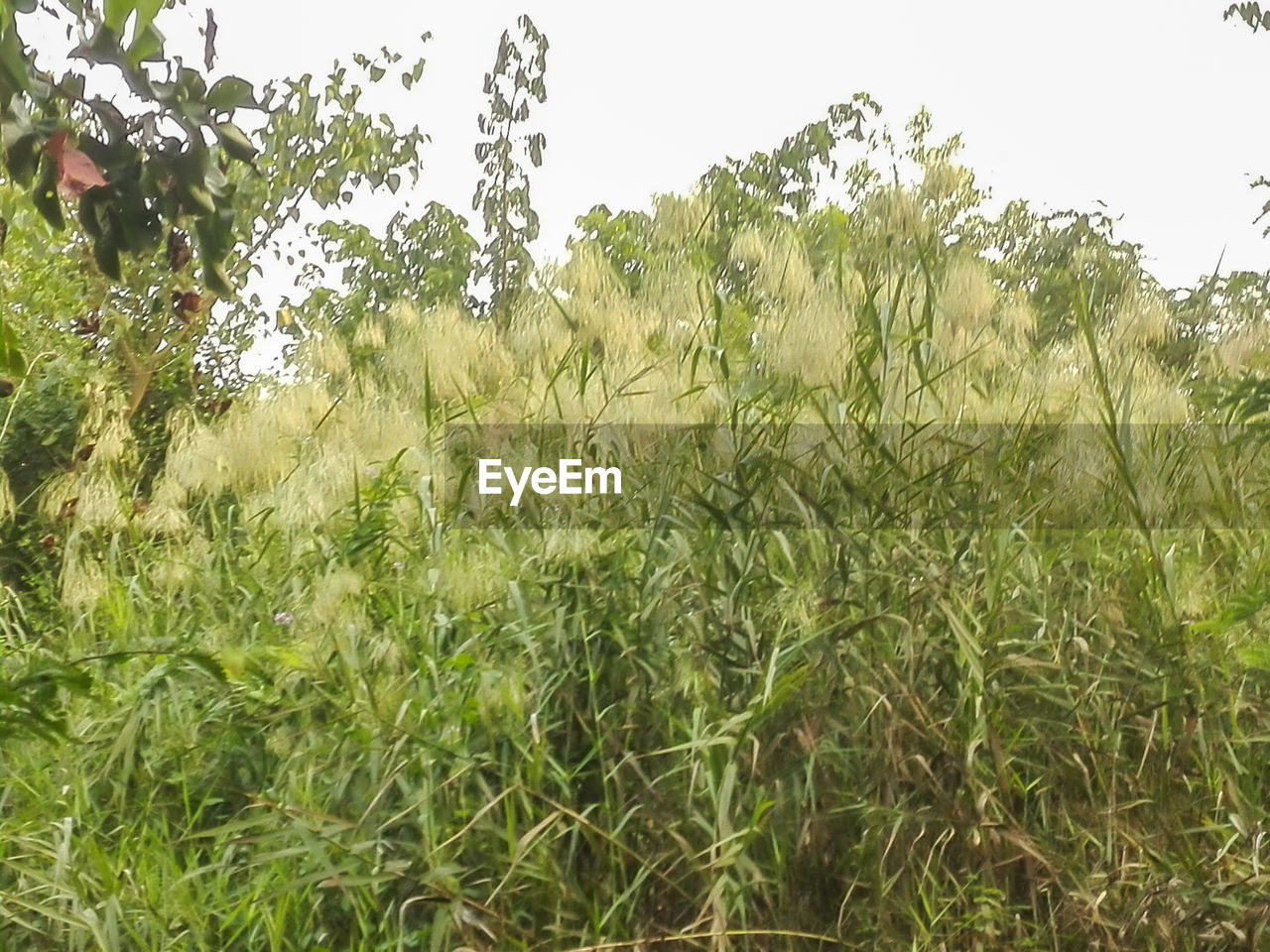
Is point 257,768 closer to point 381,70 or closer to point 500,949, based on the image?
point 500,949

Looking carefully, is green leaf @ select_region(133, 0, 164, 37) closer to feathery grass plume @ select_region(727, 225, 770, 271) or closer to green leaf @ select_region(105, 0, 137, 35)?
green leaf @ select_region(105, 0, 137, 35)

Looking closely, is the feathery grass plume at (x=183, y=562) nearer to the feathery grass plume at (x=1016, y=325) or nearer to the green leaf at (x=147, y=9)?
the green leaf at (x=147, y=9)

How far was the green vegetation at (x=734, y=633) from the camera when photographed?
1216mm

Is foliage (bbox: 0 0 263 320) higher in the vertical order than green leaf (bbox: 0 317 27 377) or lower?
higher

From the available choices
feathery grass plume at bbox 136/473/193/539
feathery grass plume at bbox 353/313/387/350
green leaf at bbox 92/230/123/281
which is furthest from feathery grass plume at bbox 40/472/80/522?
green leaf at bbox 92/230/123/281

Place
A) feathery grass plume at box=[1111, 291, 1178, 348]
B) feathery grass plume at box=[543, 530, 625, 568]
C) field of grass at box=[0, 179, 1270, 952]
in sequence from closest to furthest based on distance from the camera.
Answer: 1. field of grass at box=[0, 179, 1270, 952]
2. feathery grass plume at box=[543, 530, 625, 568]
3. feathery grass plume at box=[1111, 291, 1178, 348]

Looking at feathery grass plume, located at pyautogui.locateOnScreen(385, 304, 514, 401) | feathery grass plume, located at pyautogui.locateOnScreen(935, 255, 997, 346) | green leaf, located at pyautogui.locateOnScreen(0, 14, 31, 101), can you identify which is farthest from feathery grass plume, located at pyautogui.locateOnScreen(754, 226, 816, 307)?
green leaf, located at pyautogui.locateOnScreen(0, 14, 31, 101)

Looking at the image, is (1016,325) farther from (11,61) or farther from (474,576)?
(11,61)

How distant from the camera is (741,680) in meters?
1.27

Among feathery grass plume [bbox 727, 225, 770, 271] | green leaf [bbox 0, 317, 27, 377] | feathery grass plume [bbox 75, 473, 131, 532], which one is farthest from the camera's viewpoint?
feathery grass plume [bbox 75, 473, 131, 532]

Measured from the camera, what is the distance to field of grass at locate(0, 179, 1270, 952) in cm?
121

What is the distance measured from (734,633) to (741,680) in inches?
2.1

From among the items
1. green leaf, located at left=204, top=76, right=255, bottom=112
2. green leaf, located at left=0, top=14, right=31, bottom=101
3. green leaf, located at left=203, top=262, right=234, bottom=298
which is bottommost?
green leaf, located at left=203, top=262, right=234, bottom=298

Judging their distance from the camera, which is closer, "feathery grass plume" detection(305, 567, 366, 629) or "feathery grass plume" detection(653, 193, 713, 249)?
"feathery grass plume" detection(305, 567, 366, 629)
